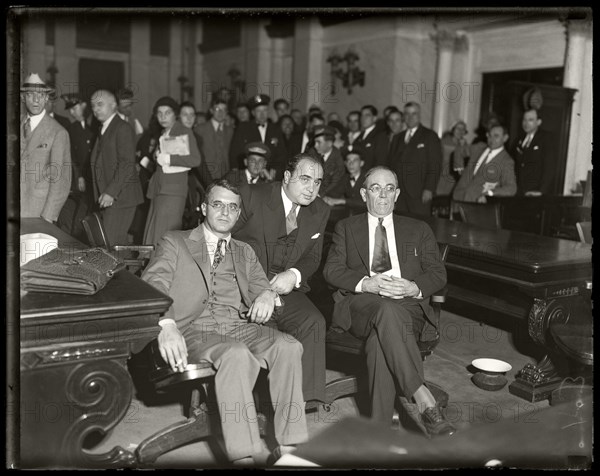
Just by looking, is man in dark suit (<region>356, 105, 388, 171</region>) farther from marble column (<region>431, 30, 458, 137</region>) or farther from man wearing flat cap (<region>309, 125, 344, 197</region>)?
marble column (<region>431, 30, 458, 137</region>)

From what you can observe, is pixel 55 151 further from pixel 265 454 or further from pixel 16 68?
pixel 265 454

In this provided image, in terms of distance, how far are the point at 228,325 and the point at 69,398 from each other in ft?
2.51

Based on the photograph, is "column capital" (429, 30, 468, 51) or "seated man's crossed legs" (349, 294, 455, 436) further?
"column capital" (429, 30, 468, 51)

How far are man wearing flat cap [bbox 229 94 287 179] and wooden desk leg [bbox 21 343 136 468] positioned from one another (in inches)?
182

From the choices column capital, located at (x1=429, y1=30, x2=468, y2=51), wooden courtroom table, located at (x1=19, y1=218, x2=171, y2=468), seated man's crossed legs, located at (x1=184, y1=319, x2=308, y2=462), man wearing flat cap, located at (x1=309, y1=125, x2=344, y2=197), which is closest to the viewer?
wooden courtroom table, located at (x1=19, y1=218, x2=171, y2=468)

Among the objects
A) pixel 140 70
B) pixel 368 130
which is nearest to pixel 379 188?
pixel 368 130

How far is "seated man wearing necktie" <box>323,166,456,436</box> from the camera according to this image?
2822 mm

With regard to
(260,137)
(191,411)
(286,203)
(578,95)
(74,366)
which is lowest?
(191,411)

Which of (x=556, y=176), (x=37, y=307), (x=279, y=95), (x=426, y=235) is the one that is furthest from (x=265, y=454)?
(x=279, y=95)

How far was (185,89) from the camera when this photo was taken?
1491cm

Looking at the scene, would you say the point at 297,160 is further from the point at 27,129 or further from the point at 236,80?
the point at 236,80

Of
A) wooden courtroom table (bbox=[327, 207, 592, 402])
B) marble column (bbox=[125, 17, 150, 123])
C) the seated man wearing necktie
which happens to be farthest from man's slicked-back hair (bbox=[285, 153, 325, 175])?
marble column (bbox=[125, 17, 150, 123])

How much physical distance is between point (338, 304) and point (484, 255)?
3.11 ft

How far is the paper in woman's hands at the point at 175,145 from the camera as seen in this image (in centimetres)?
488
